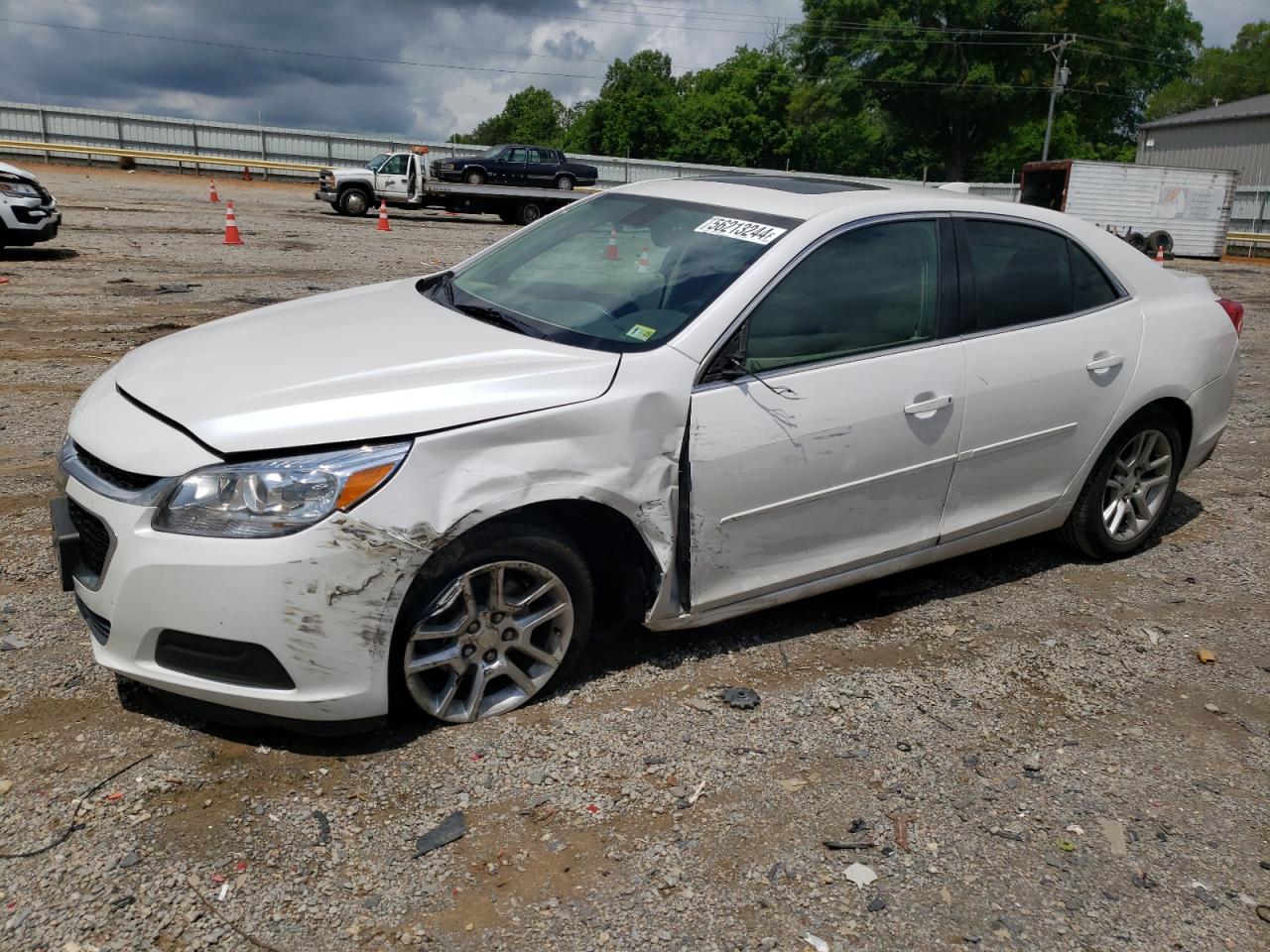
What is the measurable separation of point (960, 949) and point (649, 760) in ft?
3.46

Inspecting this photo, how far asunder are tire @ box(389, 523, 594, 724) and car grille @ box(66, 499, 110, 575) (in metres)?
0.85

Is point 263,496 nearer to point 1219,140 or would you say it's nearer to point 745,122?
point 1219,140

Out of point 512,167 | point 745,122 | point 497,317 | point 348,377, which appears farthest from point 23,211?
point 745,122

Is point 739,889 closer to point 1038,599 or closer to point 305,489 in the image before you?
point 305,489

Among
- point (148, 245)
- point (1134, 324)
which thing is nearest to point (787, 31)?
point (148, 245)

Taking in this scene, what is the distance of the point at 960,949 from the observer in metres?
2.53

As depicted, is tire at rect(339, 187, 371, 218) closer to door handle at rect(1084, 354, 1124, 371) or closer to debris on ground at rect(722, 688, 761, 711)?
door handle at rect(1084, 354, 1124, 371)

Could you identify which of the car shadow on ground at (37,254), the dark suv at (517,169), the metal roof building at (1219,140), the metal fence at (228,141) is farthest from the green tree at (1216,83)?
the car shadow on ground at (37,254)

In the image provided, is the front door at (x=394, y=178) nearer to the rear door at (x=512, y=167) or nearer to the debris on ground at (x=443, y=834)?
the rear door at (x=512, y=167)

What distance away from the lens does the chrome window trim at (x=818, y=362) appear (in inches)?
135

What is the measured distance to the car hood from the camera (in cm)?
292

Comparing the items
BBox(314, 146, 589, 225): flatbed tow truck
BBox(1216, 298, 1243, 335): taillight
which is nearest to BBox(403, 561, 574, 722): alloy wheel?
BBox(1216, 298, 1243, 335): taillight

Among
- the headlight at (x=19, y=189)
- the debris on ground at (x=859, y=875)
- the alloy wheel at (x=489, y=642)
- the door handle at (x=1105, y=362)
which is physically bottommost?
the debris on ground at (x=859, y=875)

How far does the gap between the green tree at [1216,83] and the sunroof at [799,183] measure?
91.1 m
